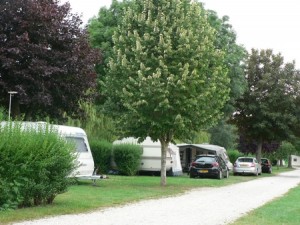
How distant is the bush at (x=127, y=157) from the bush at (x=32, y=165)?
58.9 ft

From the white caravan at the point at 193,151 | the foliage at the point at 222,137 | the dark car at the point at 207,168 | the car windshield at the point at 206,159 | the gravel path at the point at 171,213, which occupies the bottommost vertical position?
the gravel path at the point at 171,213

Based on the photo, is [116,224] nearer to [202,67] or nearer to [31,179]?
[31,179]

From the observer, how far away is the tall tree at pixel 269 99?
4450 cm

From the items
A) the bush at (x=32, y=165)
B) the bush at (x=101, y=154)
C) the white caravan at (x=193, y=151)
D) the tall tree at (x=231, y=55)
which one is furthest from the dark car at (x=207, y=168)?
the bush at (x=32, y=165)

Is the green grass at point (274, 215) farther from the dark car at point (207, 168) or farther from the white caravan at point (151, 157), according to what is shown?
the white caravan at point (151, 157)

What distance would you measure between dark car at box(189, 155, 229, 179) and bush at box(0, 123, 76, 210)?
62.8ft

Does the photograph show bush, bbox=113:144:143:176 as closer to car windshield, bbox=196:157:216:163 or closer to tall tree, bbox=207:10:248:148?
car windshield, bbox=196:157:216:163

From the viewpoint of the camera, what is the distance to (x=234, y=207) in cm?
1548

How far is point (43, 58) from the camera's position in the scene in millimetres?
22531

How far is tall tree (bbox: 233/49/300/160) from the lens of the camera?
146ft

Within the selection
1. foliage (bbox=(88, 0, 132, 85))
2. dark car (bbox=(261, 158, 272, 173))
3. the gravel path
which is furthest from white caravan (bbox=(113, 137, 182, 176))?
dark car (bbox=(261, 158, 272, 173))

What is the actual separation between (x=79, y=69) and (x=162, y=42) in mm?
4367

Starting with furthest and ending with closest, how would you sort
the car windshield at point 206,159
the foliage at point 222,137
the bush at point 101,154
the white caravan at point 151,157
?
1. the foliage at point 222,137
2. the white caravan at point 151,157
3. the car windshield at point 206,159
4. the bush at point 101,154

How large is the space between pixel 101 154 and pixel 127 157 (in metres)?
1.64
